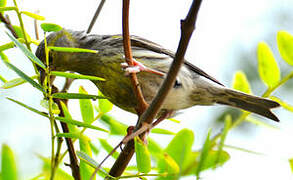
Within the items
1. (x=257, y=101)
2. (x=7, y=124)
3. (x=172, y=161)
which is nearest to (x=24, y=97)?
(x=7, y=124)

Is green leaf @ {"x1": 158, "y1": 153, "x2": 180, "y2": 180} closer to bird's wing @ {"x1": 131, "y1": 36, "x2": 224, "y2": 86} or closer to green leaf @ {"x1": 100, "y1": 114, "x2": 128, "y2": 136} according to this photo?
green leaf @ {"x1": 100, "y1": 114, "x2": 128, "y2": 136}

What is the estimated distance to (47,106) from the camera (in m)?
1.90

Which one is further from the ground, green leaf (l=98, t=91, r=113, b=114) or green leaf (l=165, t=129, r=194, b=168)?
green leaf (l=165, t=129, r=194, b=168)

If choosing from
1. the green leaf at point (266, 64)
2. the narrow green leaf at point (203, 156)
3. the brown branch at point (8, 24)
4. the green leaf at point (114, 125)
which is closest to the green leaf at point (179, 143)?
the narrow green leaf at point (203, 156)

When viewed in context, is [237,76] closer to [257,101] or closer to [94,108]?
[94,108]

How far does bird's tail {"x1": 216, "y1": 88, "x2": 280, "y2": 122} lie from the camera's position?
320 centimetres

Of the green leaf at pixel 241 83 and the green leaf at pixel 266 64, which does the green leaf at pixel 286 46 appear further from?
the green leaf at pixel 241 83

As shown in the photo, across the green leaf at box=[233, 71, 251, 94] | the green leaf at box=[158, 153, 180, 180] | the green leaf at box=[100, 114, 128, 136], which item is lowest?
the green leaf at box=[100, 114, 128, 136]

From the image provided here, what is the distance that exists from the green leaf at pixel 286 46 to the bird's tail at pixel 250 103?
3.76 feet

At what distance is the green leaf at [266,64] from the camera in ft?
6.82

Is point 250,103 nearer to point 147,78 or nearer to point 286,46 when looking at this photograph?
point 147,78

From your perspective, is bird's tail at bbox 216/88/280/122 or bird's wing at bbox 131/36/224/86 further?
bird's wing at bbox 131/36/224/86

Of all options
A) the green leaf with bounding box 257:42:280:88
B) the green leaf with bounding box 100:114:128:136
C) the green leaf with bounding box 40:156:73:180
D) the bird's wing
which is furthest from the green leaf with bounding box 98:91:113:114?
the bird's wing

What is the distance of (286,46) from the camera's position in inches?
78.7
